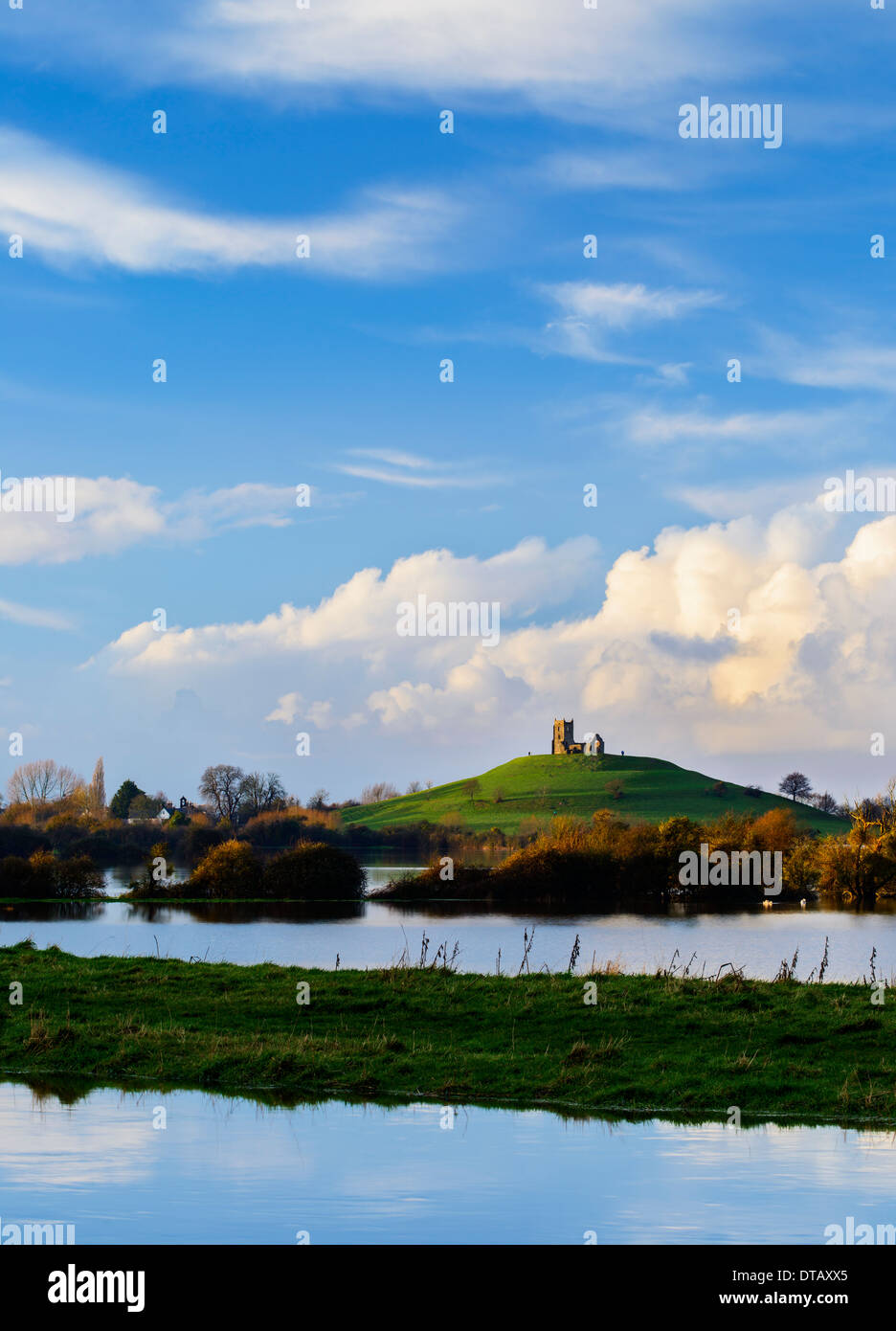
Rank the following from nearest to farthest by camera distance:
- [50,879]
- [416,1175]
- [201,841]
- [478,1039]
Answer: [416,1175], [478,1039], [50,879], [201,841]

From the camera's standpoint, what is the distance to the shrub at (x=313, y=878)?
70.5m

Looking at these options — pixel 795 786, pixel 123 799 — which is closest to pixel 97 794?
pixel 123 799

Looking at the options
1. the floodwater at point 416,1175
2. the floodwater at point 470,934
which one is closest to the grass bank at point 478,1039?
the floodwater at point 416,1175

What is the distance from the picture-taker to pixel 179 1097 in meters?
18.8

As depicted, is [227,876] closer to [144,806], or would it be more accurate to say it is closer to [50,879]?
[50,879]

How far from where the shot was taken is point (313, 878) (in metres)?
70.8

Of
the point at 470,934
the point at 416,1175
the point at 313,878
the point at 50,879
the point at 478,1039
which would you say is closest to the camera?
the point at 416,1175

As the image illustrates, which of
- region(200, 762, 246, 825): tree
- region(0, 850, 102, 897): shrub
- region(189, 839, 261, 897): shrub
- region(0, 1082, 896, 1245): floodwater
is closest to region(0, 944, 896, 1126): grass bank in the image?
region(0, 1082, 896, 1245): floodwater

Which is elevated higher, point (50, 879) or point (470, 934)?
point (50, 879)

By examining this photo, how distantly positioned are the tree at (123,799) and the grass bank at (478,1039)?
161425 mm

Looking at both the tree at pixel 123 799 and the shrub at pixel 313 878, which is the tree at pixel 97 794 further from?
the shrub at pixel 313 878

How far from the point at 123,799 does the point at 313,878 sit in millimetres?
124095
